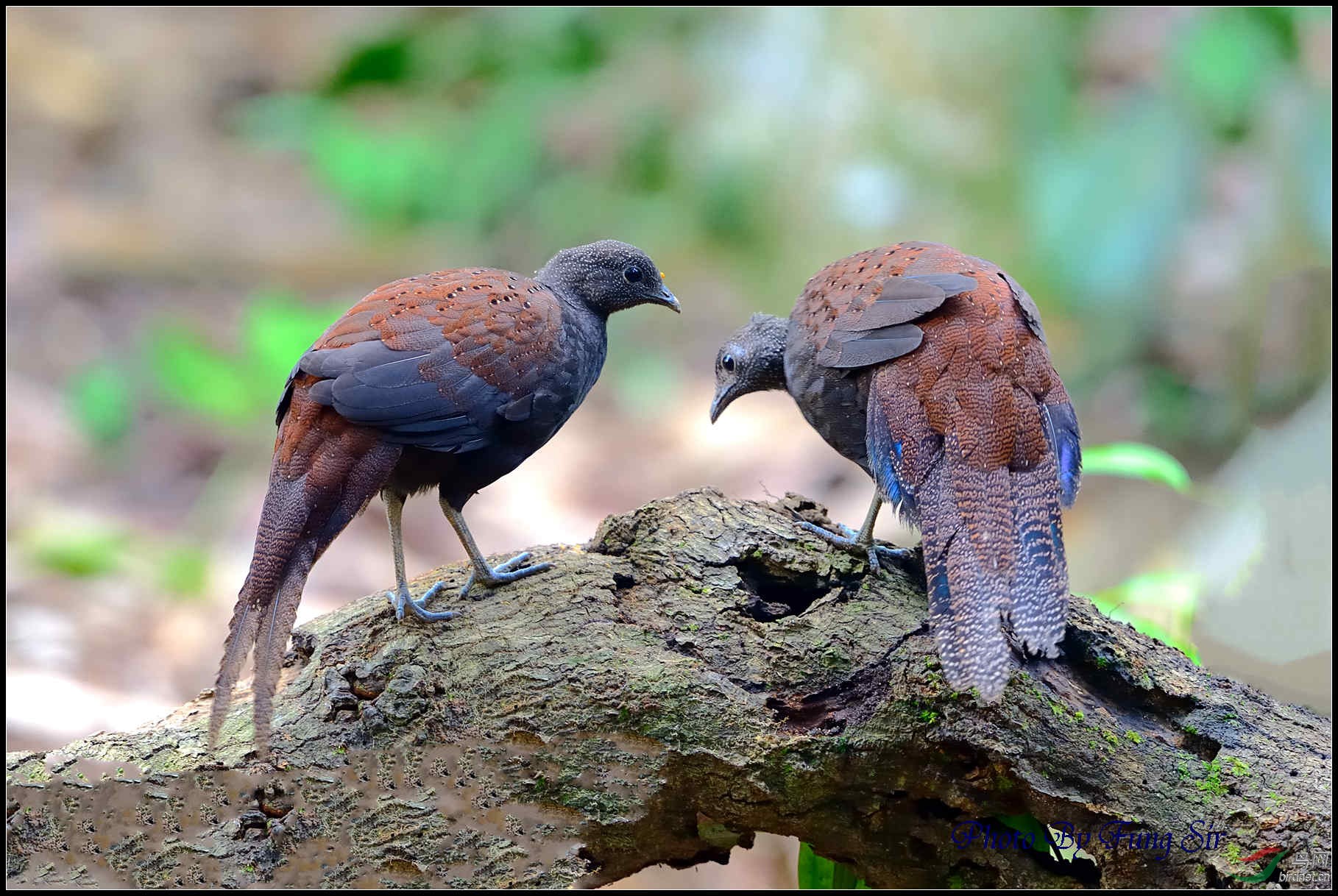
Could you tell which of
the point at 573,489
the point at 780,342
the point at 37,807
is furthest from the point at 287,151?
the point at 37,807

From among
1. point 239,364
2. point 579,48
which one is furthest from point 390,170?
point 239,364

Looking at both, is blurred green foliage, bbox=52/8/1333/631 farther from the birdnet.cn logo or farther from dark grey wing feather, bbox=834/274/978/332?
the birdnet.cn logo

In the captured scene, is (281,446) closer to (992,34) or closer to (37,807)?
(37,807)

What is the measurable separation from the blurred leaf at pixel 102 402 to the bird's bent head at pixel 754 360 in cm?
520

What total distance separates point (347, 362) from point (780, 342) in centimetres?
176

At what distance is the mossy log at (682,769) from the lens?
9.68 feet

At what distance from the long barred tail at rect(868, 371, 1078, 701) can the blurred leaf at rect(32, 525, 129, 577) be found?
509cm

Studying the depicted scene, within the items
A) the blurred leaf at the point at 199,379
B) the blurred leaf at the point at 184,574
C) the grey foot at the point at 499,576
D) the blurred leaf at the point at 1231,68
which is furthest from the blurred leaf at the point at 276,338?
the blurred leaf at the point at 1231,68

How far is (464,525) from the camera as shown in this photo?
365 centimetres

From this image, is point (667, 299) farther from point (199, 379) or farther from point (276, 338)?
point (199, 379)

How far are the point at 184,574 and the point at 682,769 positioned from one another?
438cm

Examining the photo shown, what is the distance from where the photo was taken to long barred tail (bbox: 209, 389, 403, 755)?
305 centimetres

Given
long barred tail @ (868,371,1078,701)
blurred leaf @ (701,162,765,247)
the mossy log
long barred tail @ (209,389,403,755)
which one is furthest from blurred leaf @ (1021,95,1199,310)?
long barred tail @ (209,389,403,755)

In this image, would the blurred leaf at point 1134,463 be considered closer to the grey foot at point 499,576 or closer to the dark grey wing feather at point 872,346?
the dark grey wing feather at point 872,346
